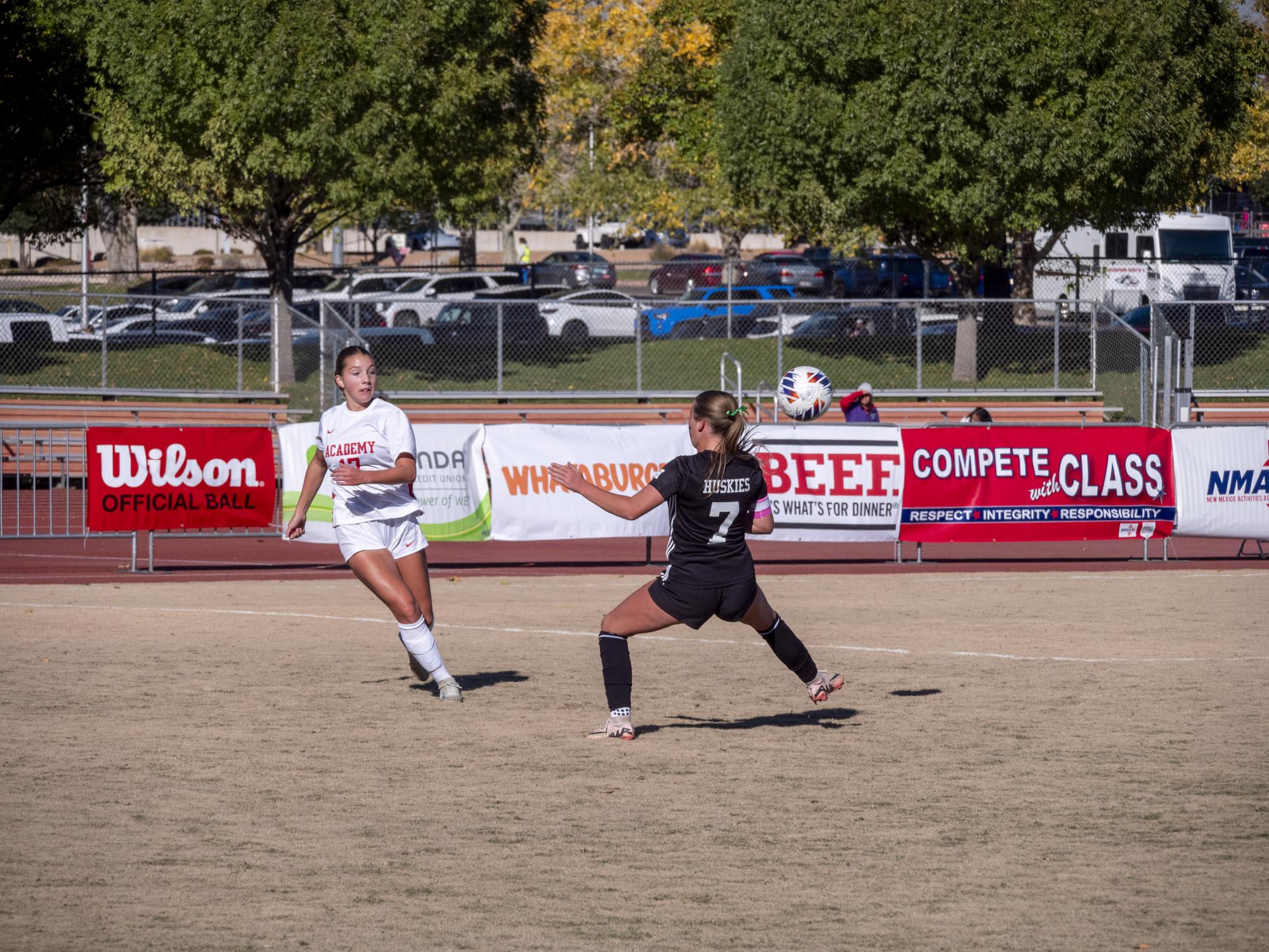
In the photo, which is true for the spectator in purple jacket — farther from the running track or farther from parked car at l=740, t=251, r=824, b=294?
parked car at l=740, t=251, r=824, b=294

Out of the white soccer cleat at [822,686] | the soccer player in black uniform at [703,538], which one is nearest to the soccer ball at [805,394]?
the white soccer cleat at [822,686]

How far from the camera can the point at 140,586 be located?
1405 centimetres

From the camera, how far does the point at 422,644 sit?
8.78 metres

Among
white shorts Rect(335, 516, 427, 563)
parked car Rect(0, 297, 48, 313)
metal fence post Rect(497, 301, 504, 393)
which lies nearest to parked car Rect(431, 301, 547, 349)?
metal fence post Rect(497, 301, 504, 393)

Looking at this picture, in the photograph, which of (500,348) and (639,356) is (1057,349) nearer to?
(639,356)

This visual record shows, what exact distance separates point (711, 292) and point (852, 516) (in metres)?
16.9

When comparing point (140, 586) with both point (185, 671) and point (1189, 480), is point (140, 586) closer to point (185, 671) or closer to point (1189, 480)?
point (185, 671)

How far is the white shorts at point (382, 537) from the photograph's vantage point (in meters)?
8.73

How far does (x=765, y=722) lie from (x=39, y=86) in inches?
942

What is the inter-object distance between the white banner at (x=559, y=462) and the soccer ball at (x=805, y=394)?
3.76 ft

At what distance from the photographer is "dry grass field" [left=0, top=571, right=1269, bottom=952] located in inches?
210

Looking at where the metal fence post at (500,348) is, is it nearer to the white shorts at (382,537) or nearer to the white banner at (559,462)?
the white banner at (559,462)

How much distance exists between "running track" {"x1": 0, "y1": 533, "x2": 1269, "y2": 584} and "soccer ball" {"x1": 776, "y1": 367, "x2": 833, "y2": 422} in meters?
1.67

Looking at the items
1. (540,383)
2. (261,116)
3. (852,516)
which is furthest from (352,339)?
(852,516)
